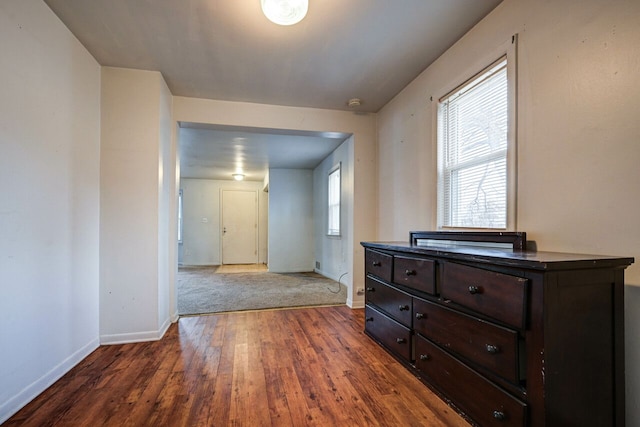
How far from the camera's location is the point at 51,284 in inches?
75.1

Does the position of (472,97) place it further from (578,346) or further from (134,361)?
(134,361)

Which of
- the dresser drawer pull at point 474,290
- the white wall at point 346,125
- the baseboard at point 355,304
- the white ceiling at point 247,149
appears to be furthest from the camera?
the white ceiling at point 247,149

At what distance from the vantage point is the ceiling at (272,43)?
186 centimetres

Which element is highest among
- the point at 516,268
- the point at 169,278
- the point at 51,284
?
the point at 516,268

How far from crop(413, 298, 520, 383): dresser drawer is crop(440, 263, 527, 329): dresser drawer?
7 cm

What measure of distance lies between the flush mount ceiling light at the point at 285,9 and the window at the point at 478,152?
4.13 feet

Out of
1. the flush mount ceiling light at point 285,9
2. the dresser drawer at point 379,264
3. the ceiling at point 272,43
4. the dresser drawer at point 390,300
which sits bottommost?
the dresser drawer at point 390,300

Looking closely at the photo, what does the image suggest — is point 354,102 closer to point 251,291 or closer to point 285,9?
point 285,9

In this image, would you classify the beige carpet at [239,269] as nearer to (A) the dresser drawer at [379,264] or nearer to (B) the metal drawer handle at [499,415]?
(A) the dresser drawer at [379,264]

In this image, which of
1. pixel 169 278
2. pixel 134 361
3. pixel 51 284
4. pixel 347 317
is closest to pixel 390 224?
pixel 347 317

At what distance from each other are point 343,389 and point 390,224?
1867mm

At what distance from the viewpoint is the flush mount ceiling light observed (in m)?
1.69

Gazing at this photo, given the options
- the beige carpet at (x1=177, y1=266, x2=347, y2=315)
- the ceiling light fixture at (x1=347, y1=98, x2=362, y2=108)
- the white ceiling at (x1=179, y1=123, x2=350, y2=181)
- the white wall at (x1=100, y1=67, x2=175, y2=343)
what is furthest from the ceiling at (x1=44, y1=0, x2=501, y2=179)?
the beige carpet at (x1=177, y1=266, x2=347, y2=315)

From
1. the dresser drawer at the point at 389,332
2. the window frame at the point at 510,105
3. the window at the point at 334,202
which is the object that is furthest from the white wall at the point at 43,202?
the window at the point at 334,202
